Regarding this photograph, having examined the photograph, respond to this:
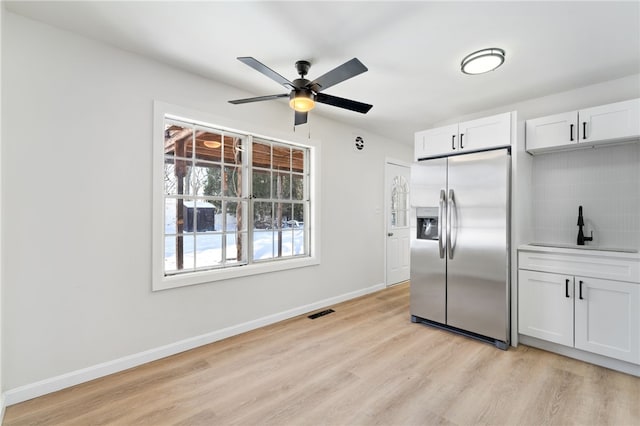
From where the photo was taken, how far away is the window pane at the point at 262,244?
10.7ft

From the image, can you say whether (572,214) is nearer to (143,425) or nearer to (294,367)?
(294,367)

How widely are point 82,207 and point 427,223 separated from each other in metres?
3.10

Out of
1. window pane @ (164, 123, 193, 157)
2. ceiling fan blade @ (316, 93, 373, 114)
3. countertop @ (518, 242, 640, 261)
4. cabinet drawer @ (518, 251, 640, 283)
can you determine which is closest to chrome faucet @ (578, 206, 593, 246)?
countertop @ (518, 242, 640, 261)

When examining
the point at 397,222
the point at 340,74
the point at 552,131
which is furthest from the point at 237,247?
the point at 552,131

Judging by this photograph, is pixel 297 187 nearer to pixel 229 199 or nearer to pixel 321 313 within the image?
pixel 229 199

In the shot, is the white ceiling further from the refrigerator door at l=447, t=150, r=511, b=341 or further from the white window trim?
the refrigerator door at l=447, t=150, r=511, b=341

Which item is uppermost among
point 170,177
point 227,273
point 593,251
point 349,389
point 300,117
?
point 300,117

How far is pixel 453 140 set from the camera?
321 cm

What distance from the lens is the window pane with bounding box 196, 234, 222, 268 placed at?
2.84 meters

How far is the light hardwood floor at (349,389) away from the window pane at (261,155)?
1.83 meters

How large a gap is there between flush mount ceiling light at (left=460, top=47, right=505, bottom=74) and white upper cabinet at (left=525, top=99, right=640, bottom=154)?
0.89 m

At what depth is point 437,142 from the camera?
3.34 metres

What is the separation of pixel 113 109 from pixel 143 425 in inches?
85.8

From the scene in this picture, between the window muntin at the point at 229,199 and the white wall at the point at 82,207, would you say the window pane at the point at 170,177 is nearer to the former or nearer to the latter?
the window muntin at the point at 229,199
